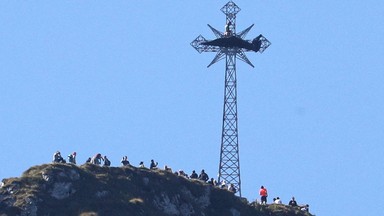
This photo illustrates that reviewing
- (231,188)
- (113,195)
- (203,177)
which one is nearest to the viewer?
(113,195)

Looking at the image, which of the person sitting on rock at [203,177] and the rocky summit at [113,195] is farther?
the person sitting on rock at [203,177]

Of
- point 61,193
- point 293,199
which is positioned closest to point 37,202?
point 61,193

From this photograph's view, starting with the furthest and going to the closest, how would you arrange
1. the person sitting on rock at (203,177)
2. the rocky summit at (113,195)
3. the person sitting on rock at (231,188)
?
1. the person sitting on rock at (231,188)
2. the person sitting on rock at (203,177)
3. the rocky summit at (113,195)

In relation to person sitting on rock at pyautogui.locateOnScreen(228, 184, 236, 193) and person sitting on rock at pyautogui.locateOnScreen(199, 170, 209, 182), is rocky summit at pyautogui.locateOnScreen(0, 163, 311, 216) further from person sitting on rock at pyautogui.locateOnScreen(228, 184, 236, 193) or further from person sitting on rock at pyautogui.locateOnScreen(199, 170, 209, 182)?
person sitting on rock at pyautogui.locateOnScreen(199, 170, 209, 182)

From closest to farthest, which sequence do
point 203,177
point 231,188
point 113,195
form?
point 113,195 → point 203,177 → point 231,188

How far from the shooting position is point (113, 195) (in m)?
164

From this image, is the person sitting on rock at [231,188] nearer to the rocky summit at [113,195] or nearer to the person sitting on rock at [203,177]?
the rocky summit at [113,195]

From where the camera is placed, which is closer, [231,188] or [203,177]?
[203,177]

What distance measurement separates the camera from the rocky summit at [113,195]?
160375 mm

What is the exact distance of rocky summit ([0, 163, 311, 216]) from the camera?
6314 inches

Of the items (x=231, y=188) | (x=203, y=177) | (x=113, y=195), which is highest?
(x=231, y=188)

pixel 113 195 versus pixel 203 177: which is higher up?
pixel 203 177

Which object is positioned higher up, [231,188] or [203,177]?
[231,188]

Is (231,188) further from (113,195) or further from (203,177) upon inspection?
(113,195)
